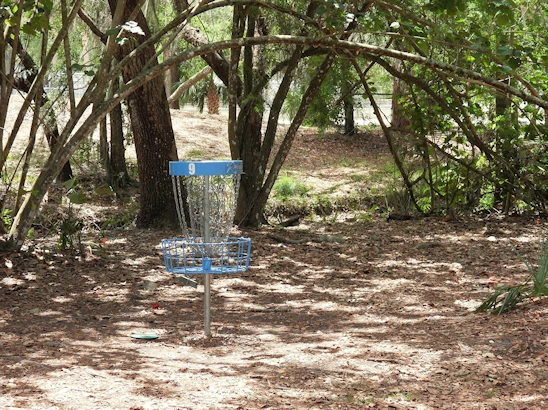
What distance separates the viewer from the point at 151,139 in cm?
970

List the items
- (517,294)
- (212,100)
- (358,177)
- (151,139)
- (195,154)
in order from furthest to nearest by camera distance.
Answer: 1. (212,100)
2. (195,154)
3. (358,177)
4. (151,139)
5. (517,294)

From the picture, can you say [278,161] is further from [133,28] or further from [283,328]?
[283,328]

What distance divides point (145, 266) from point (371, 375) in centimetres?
384

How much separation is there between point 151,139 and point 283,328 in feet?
14.1

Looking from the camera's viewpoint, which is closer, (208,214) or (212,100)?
(208,214)

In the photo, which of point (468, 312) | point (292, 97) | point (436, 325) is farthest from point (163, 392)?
point (292, 97)

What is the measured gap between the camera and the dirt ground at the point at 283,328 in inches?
172

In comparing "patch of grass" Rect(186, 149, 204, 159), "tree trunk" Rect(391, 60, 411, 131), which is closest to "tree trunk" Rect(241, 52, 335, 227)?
"tree trunk" Rect(391, 60, 411, 131)

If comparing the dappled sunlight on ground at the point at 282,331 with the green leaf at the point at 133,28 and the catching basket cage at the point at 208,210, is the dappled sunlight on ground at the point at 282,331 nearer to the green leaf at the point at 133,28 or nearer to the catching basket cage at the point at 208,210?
the catching basket cage at the point at 208,210

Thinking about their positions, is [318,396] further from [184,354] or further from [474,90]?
[474,90]

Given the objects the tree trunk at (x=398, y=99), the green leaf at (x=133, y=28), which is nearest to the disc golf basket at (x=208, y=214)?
the green leaf at (x=133, y=28)

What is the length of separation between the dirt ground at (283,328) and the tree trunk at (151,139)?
1.35 ft

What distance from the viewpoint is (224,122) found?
18000 mm

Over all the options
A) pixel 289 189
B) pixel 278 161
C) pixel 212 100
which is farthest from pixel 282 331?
pixel 212 100
